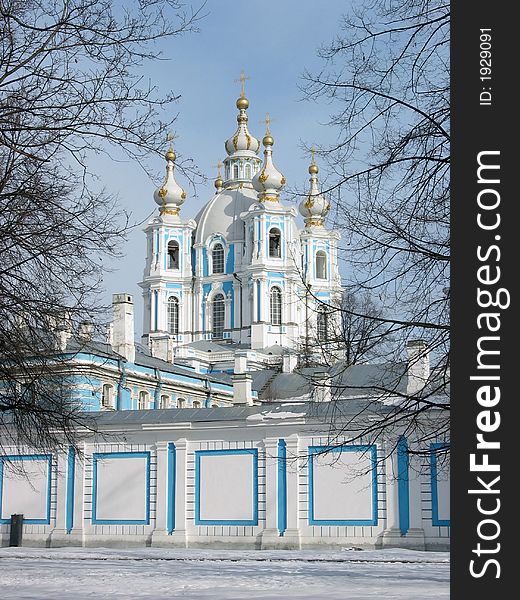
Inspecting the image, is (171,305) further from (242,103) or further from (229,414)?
(229,414)

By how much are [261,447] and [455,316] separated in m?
17.4

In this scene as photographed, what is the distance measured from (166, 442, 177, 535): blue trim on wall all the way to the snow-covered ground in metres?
0.96

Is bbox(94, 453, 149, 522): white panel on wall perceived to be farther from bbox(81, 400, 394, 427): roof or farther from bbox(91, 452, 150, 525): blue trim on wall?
bbox(81, 400, 394, 427): roof

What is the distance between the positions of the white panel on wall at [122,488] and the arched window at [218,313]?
150 ft

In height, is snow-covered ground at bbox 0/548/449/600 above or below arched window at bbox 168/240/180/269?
below

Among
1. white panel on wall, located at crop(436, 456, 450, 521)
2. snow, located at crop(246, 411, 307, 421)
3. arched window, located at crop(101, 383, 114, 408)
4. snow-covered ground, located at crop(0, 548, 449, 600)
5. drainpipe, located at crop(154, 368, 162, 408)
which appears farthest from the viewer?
drainpipe, located at crop(154, 368, 162, 408)

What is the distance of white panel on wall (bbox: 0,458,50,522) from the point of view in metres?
24.3

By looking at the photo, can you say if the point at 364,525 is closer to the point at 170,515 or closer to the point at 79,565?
the point at 170,515

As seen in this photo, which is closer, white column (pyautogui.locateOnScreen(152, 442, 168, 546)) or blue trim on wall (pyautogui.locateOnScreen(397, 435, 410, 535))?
blue trim on wall (pyautogui.locateOnScreen(397, 435, 410, 535))

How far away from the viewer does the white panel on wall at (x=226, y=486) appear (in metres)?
22.8

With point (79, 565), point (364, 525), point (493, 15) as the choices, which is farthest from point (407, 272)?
point (364, 525)

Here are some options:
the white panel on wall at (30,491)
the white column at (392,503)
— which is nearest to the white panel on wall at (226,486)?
the white column at (392,503)

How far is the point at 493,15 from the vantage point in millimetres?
6141

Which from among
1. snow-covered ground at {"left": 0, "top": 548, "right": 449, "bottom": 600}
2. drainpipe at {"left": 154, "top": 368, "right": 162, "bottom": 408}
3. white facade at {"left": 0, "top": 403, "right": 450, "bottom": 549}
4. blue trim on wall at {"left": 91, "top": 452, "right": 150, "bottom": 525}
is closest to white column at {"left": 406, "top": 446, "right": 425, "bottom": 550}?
white facade at {"left": 0, "top": 403, "right": 450, "bottom": 549}
